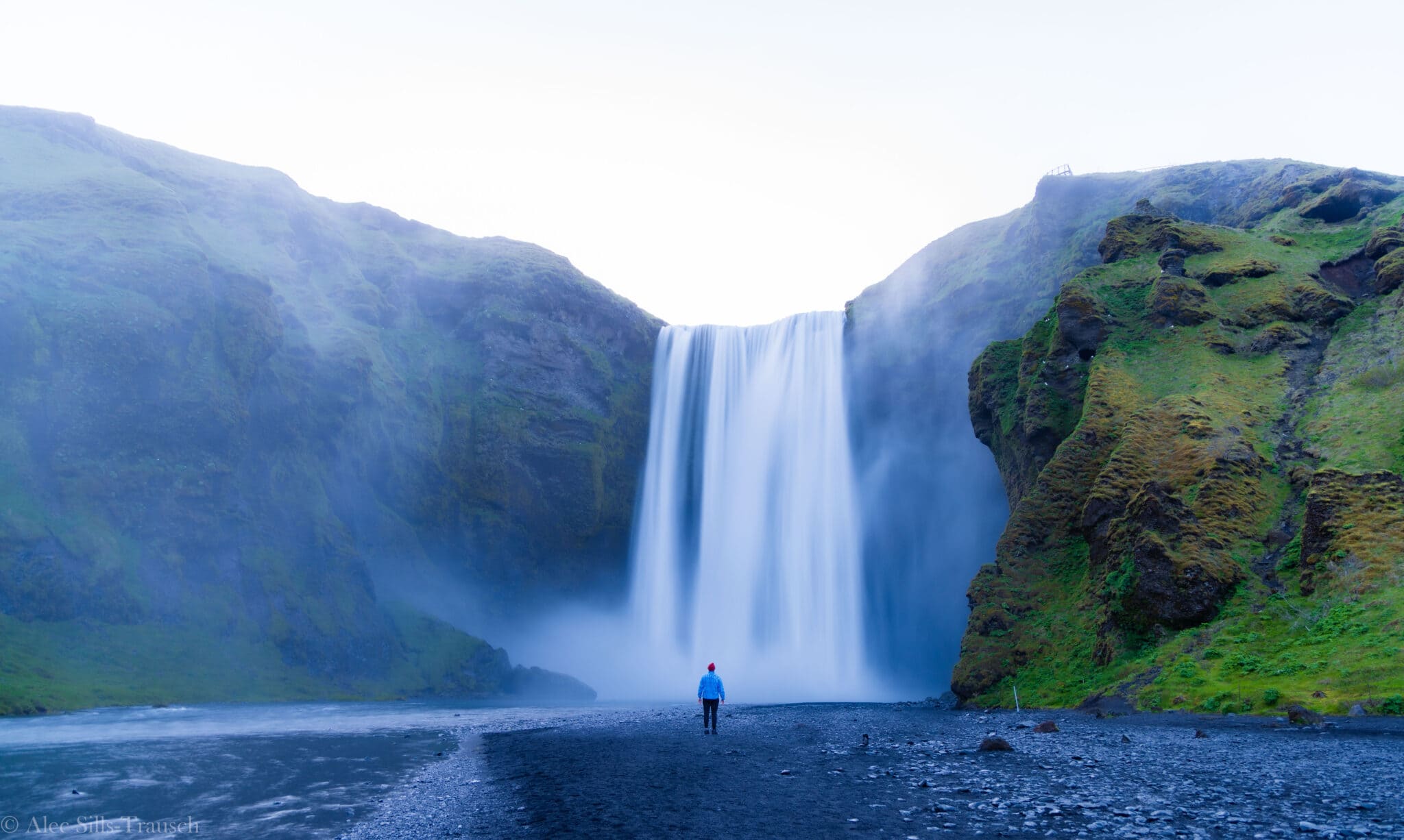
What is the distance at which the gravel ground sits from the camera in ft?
30.2

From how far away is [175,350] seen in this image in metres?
51.1

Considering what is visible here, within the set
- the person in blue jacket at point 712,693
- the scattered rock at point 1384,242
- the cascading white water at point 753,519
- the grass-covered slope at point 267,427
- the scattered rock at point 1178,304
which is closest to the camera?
the person in blue jacket at point 712,693

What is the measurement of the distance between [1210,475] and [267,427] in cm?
5597

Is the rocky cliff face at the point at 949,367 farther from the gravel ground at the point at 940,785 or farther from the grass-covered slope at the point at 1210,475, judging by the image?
the gravel ground at the point at 940,785

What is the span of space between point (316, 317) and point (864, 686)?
5174 centimetres

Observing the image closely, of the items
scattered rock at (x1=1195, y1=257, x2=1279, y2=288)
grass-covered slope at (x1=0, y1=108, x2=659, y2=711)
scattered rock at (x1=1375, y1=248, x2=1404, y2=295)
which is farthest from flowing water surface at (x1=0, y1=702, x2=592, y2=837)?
scattered rock at (x1=1375, y1=248, x2=1404, y2=295)

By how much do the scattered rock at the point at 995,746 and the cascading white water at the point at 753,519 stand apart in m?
40.4

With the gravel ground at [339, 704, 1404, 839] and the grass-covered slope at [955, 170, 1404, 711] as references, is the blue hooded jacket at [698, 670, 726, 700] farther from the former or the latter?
the grass-covered slope at [955, 170, 1404, 711]

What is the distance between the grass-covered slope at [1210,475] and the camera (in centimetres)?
2073

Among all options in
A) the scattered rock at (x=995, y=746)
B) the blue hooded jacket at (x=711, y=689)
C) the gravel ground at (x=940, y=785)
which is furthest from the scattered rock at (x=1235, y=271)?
the blue hooded jacket at (x=711, y=689)

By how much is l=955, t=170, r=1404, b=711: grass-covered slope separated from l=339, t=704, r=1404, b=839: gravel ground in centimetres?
413

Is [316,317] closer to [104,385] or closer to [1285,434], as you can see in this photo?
[104,385]

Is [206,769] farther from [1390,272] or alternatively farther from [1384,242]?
[1384,242]

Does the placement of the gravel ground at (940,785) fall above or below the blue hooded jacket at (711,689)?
below
